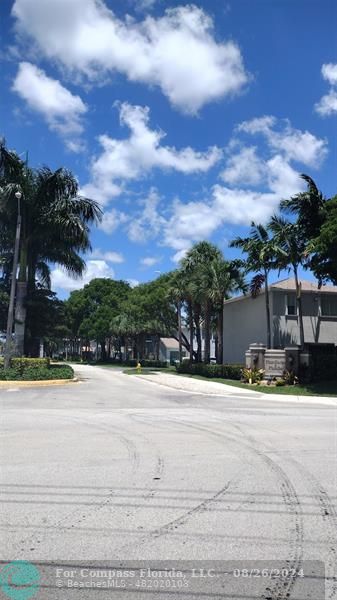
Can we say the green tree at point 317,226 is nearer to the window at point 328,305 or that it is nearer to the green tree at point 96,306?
the window at point 328,305

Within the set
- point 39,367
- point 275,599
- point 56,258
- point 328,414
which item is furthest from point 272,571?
point 56,258

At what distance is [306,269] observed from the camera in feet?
98.6

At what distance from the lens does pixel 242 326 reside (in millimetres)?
40562

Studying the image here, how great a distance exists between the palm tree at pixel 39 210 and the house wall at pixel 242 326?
529 inches

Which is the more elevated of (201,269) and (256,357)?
(201,269)

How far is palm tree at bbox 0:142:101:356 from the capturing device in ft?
92.9

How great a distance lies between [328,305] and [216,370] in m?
8.56

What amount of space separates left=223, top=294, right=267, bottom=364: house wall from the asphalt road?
82.6 ft

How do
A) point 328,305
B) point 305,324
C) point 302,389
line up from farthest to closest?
point 328,305 → point 305,324 → point 302,389

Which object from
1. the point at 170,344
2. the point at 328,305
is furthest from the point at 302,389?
the point at 170,344

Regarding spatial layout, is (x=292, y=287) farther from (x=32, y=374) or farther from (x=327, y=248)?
(x=32, y=374)

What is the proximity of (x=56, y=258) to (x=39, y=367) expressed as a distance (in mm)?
8913

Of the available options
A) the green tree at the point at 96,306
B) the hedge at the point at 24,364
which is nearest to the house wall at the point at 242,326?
the hedge at the point at 24,364

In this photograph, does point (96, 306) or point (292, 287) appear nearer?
point (292, 287)
